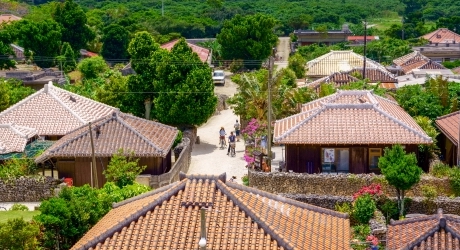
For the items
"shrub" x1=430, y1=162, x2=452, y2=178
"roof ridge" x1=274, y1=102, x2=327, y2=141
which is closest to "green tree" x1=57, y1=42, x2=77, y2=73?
"roof ridge" x1=274, y1=102, x2=327, y2=141

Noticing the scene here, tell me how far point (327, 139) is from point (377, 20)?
101272mm

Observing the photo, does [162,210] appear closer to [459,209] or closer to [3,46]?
[459,209]

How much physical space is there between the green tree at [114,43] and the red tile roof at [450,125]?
1869 inches

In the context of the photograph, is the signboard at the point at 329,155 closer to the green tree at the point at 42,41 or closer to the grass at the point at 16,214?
the grass at the point at 16,214

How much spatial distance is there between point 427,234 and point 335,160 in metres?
11.7

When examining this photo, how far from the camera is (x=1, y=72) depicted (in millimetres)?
61938

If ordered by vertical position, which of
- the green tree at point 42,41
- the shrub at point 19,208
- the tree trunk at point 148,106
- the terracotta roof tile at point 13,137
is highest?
the green tree at point 42,41

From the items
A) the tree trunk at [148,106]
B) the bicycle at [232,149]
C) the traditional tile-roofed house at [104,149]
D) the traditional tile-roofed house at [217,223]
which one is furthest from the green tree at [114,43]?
the traditional tile-roofed house at [217,223]

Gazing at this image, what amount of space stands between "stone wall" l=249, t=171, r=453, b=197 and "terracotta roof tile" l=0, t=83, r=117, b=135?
11301mm

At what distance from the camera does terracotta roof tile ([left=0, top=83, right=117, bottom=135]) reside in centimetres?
3688

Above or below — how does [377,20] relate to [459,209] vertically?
above

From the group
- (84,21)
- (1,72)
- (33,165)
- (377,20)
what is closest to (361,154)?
(33,165)

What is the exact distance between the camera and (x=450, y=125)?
33.4m

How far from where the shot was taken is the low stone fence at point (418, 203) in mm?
26953
